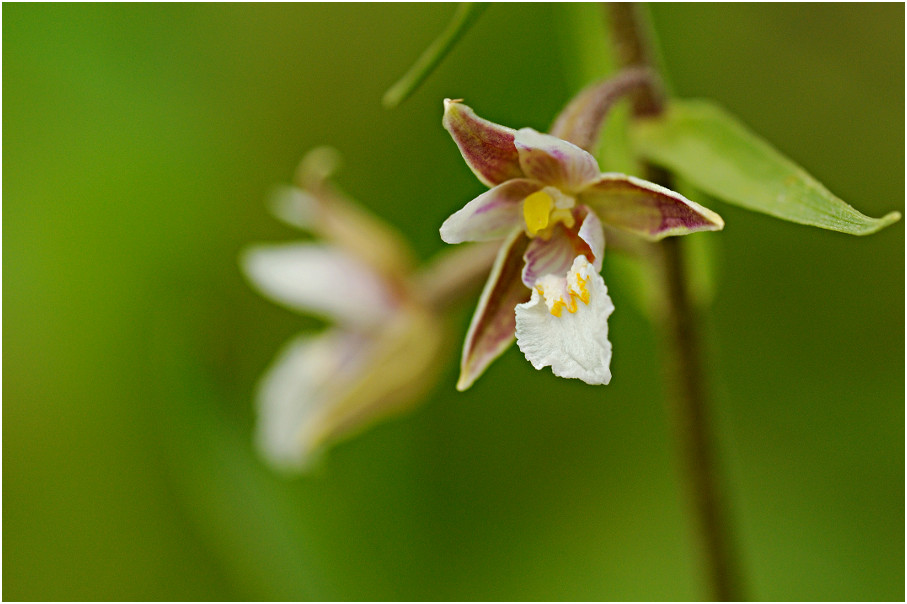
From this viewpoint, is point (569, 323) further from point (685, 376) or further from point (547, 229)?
point (685, 376)

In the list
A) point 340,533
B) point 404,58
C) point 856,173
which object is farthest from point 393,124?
point 856,173

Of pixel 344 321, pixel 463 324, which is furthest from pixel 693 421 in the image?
pixel 463 324

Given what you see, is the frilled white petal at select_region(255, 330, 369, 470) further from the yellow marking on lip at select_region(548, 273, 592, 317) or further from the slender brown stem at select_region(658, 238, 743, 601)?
the yellow marking on lip at select_region(548, 273, 592, 317)

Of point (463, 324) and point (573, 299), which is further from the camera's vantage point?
point (463, 324)

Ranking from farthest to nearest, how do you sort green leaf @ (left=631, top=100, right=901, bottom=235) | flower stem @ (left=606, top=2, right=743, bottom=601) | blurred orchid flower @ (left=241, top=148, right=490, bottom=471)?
1. blurred orchid flower @ (left=241, top=148, right=490, bottom=471)
2. flower stem @ (left=606, top=2, right=743, bottom=601)
3. green leaf @ (left=631, top=100, right=901, bottom=235)

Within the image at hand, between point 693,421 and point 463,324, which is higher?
point 463,324

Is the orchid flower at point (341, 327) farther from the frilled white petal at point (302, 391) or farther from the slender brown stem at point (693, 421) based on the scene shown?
the slender brown stem at point (693, 421)

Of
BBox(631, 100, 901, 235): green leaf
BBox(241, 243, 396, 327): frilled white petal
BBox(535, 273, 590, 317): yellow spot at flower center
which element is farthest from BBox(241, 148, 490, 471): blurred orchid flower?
BBox(535, 273, 590, 317): yellow spot at flower center
